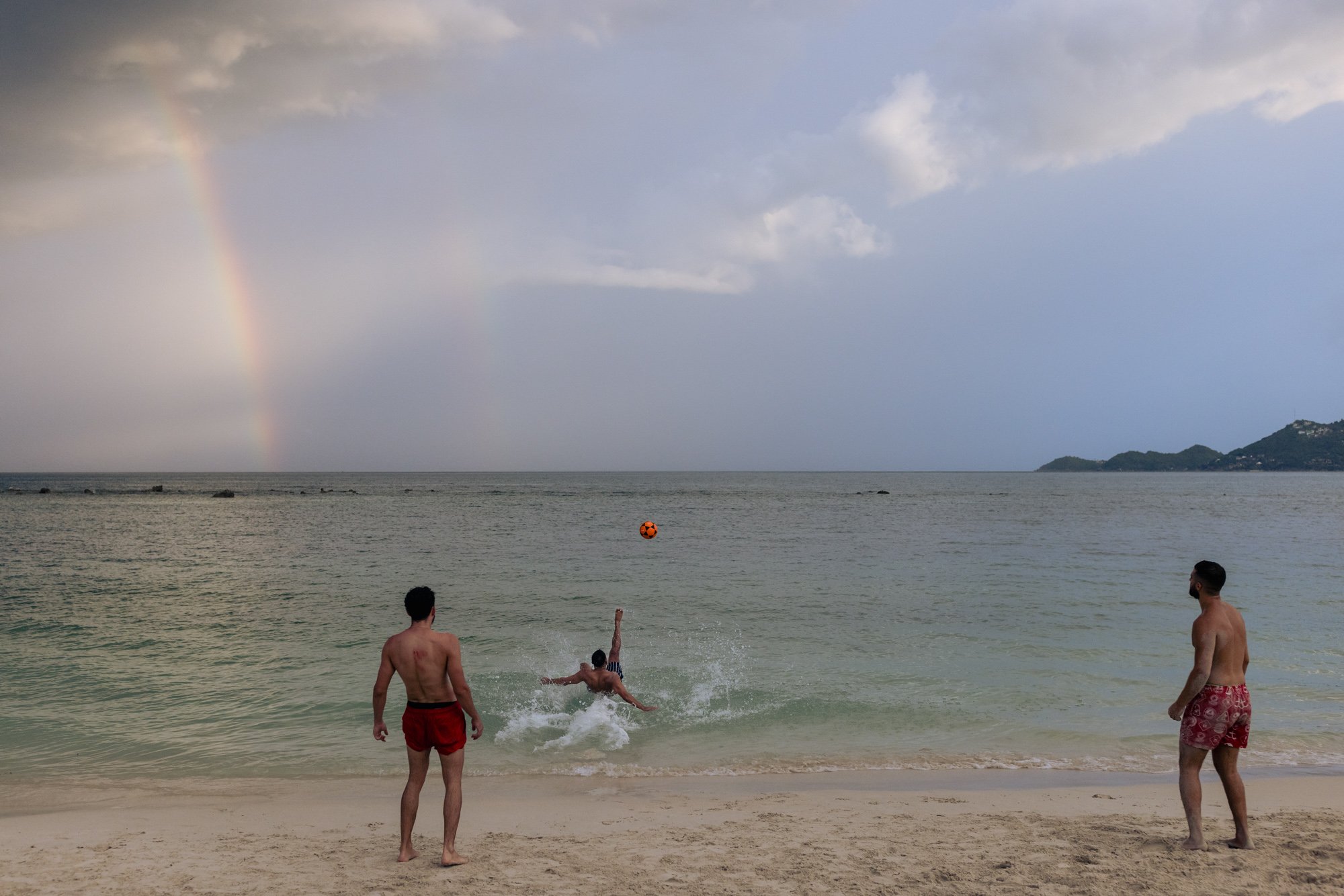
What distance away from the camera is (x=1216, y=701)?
5707mm

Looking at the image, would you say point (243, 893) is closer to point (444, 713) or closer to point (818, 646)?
point (444, 713)

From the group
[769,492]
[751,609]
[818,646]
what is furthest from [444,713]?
[769,492]

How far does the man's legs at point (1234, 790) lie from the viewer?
5.84 m

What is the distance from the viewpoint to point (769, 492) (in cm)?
11762

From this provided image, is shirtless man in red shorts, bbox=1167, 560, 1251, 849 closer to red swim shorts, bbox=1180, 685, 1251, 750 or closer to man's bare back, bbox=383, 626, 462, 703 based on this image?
red swim shorts, bbox=1180, 685, 1251, 750

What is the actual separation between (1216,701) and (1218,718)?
0.41ft

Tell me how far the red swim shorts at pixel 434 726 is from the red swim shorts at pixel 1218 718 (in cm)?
535

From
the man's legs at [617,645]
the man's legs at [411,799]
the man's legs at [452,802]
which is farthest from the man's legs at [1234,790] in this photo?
the man's legs at [617,645]

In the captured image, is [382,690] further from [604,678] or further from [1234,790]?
[1234,790]

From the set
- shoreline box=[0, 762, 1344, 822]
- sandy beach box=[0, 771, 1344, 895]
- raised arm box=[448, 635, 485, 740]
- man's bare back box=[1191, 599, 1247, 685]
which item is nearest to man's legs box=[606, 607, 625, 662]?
shoreline box=[0, 762, 1344, 822]

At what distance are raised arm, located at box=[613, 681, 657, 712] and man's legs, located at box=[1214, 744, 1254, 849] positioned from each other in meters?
6.91

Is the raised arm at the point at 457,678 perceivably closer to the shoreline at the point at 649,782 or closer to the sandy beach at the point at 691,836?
the sandy beach at the point at 691,836

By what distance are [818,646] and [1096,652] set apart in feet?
16.6

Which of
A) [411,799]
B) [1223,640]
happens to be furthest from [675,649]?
[1223,640]
